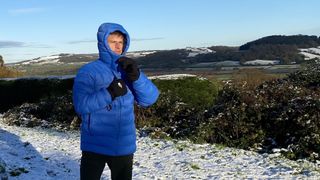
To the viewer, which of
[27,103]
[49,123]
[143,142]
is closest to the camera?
[143,142]

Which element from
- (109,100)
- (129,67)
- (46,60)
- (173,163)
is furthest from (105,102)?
(46,60)

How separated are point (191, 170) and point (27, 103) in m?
13.8

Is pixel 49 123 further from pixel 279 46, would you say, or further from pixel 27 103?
pixel 279 46

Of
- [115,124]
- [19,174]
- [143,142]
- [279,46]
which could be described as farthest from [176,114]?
[279,46]

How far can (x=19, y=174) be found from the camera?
281 inches

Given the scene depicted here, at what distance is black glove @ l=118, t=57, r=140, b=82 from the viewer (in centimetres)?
388

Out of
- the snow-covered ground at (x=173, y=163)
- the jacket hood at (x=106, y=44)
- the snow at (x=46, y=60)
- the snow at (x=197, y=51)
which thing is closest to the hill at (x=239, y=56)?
the snow at (x=197, y=51)

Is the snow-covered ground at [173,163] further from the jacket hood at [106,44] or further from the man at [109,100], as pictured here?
the jacket hood at [106,44]

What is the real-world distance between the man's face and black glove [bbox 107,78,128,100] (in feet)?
0.77

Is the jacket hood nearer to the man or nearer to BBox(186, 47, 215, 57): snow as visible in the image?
the man

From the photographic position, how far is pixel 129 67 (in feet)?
12.8

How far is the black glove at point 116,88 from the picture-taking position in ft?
12.6

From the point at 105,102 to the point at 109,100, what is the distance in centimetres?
3

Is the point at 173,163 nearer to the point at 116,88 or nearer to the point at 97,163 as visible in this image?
the point at 97,163
